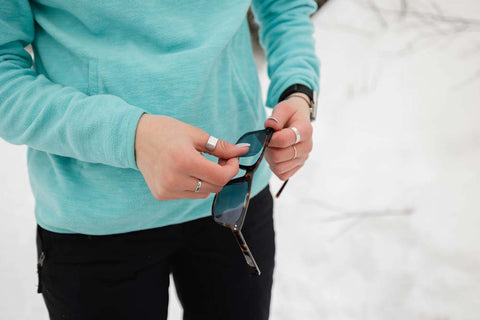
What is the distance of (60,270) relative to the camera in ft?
1.89

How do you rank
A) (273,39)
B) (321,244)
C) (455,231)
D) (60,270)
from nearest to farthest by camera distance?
(60,270)
(273,39)
(455,231)
(321,244)

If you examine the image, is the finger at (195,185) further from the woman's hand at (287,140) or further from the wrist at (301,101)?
the wrist at (301,101)

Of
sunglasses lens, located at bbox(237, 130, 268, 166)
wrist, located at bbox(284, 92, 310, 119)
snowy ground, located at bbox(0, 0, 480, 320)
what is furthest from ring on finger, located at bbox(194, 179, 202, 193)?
snowy ground, located at bbox(0, 0, 480, 320)

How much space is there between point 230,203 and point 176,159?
13 cm

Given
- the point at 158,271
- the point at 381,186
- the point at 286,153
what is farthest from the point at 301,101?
the point at 381,186

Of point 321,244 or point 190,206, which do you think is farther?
point 321,244

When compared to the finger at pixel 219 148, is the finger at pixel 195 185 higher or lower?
lower

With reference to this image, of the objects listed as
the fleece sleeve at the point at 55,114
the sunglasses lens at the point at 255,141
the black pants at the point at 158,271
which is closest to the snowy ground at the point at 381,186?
the black pants at the point at 158,271

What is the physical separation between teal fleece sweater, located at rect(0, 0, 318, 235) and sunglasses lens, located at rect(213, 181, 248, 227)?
12 centimetres

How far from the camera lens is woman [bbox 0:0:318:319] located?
438mm

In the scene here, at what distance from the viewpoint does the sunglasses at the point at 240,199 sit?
461mm

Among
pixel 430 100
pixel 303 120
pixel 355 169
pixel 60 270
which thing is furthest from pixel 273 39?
pixel 430 100

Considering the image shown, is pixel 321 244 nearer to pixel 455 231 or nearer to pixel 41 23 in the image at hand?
pixel 455 231

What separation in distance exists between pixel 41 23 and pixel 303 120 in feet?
1.40
